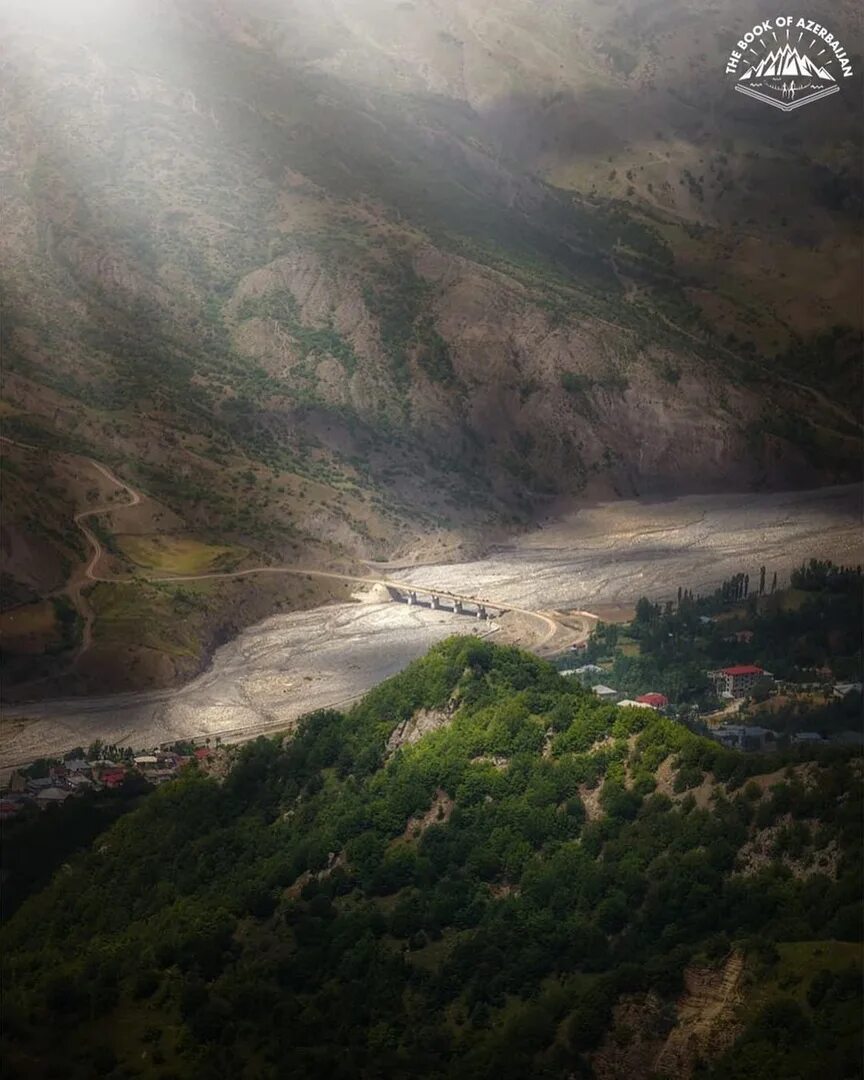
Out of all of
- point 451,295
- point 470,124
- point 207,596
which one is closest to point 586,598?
point 207,596

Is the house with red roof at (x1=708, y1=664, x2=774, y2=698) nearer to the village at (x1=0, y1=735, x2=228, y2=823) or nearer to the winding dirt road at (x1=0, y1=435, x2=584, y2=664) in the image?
the winding dirt road at (x1=0, y1=435, x2=584, y2=664)

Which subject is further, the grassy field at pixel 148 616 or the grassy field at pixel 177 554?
the grassy field at pixel 177 554

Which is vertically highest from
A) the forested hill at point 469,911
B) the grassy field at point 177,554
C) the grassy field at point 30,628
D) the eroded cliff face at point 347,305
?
the eroded cliff face at point 347,305

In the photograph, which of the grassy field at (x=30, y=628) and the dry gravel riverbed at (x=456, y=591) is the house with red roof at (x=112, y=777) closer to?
the dry gravel riverbed at (x=456, y=591)

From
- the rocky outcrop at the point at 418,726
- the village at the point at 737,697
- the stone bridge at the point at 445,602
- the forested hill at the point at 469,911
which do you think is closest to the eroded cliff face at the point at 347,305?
the stone bridge at the point at 445,602

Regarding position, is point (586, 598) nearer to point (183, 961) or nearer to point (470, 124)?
point (183, 961)
